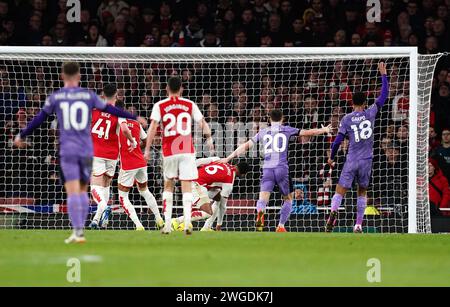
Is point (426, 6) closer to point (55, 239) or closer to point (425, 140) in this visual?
point (425, 140)

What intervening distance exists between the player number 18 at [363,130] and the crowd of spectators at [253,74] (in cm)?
167

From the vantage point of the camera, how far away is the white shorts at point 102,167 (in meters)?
17.6

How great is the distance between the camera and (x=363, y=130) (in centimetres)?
1689

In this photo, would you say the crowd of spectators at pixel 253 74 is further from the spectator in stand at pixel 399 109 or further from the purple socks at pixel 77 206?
the purple socks at pixel 77 206

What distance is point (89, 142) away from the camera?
1233 centimetres

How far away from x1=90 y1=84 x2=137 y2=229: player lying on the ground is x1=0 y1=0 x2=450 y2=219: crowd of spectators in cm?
169

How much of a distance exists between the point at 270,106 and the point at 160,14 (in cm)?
436

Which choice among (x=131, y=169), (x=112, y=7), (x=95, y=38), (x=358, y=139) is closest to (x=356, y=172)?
(x=358, y=139)

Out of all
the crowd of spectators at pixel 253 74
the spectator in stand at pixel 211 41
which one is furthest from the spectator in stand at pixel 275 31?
the spectator in stand at pixel 211 41

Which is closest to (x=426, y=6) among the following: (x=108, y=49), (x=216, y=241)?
(x=108, y=49)

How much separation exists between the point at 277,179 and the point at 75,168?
5.66 m

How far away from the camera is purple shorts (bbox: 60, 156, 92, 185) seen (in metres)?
12.1

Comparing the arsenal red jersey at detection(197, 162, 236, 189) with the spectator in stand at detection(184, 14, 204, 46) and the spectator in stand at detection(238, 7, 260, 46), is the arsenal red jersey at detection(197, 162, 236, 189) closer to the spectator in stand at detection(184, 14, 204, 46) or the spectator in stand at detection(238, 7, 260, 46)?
the spectator in stand at detection(238, 7, 260, 46)

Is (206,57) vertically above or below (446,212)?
above
